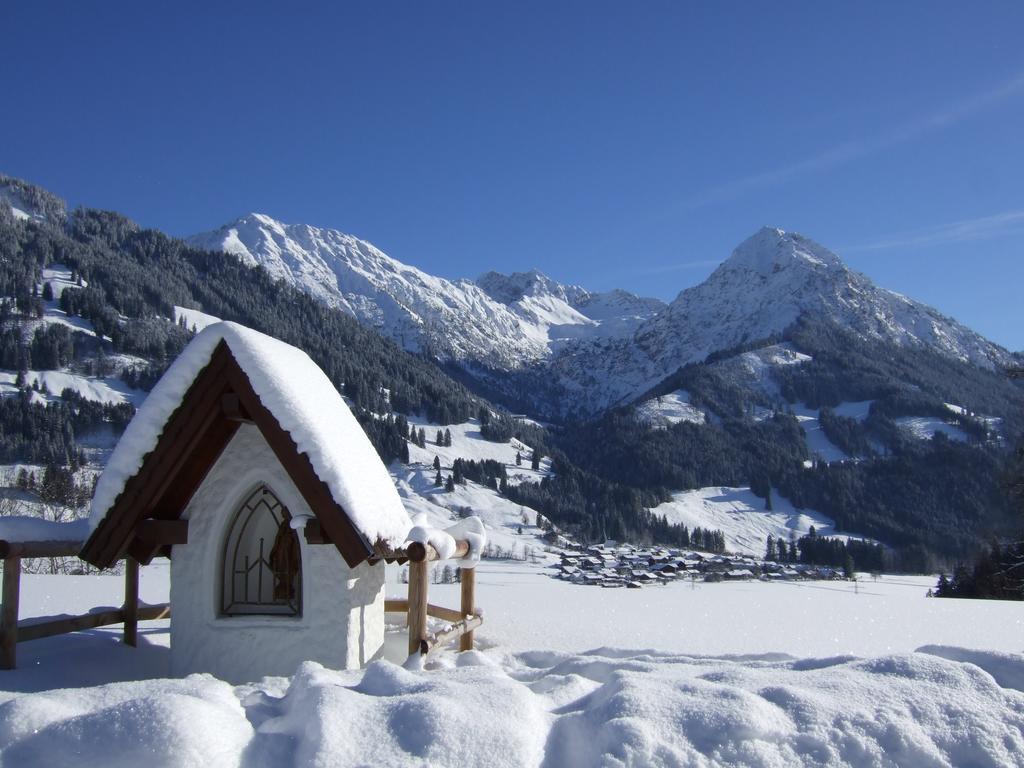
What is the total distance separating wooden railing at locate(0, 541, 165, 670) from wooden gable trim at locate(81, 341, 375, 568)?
23.0 inches

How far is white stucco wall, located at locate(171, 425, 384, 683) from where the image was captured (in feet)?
27.1

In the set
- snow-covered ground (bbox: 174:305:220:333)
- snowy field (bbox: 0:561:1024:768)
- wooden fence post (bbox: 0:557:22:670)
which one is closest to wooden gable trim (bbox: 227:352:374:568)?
snowy field (bbox: 0:561:1024:768)

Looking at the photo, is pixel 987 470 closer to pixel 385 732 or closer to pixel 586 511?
pixel 586 511

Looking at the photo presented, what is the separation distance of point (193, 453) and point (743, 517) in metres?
158

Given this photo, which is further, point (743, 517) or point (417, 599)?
point (743, 517)

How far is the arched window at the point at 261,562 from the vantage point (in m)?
8.84

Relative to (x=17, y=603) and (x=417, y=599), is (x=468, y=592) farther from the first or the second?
(x=17, y=603)

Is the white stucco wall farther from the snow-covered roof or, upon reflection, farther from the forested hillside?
the forested hillside

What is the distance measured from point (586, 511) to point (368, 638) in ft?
451

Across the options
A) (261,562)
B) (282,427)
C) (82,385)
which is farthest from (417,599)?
(82,385)

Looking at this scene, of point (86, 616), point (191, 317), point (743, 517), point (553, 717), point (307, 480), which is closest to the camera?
point (553, 717)

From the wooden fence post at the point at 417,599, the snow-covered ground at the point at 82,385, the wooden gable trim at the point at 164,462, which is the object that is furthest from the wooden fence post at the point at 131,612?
the snow-covered ground at the point at 82,385

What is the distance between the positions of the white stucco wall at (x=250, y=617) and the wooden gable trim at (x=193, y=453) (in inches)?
14.0

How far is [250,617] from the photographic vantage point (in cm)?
846
